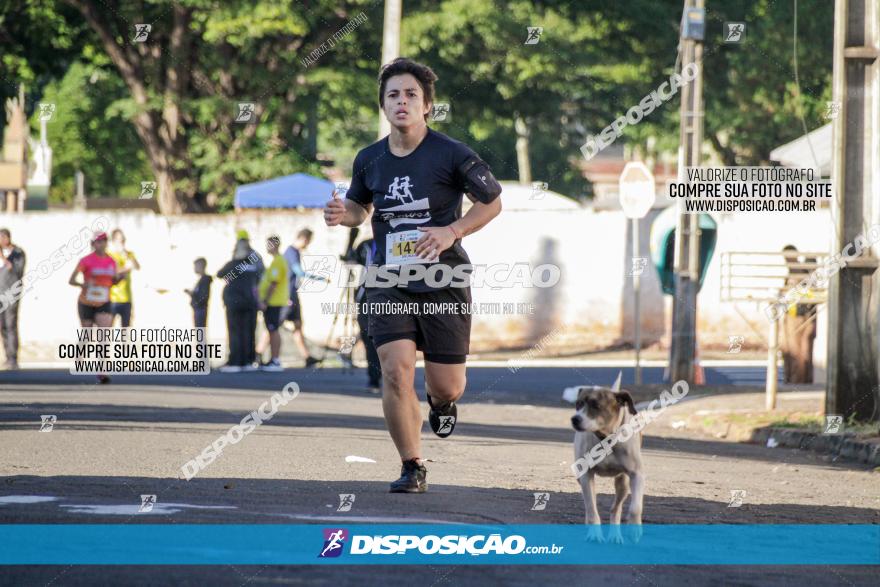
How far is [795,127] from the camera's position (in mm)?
43625

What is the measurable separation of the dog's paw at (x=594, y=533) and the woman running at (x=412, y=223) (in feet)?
5.23

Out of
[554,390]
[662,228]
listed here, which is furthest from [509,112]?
[554,390]

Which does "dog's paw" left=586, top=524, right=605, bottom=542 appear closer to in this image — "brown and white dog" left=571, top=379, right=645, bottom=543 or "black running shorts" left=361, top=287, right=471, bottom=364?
"brown and white dog" left=571, top=379, right=645, bottom=543

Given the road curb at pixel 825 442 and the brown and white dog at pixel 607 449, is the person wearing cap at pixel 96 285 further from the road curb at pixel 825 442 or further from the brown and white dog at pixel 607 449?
the brown and white dog at pixel 607 449

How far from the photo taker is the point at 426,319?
8.65m

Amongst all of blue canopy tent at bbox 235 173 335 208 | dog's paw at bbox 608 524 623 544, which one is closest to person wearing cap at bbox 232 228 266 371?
blue canopy tent at bbox 235 173 335 208

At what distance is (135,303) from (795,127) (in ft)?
63.4

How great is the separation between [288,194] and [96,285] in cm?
1047

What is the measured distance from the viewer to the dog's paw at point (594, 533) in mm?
7258

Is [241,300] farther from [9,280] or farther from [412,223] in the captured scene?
[412,223]

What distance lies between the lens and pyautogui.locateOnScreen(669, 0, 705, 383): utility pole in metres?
22.1

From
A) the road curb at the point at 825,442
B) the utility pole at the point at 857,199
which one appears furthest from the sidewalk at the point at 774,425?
the utility pole at the point at 857,199

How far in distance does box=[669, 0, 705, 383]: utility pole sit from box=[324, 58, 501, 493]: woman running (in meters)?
13.7

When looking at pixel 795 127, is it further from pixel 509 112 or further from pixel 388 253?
pixel 388 253
